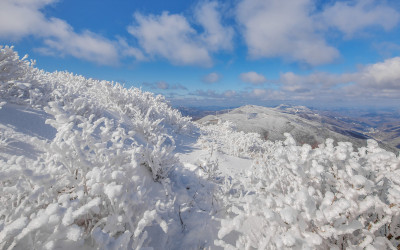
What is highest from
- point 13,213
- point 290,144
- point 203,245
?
point 290,144

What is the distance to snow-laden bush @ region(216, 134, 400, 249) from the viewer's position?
134 cm

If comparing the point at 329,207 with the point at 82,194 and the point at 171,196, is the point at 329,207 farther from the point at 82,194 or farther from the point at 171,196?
the point at 171,196

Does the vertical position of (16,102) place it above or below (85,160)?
above

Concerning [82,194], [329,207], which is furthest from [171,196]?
[329,207]

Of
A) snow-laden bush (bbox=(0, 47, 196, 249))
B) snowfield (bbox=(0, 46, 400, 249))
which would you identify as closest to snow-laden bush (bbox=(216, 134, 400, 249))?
snowfield (bbox=(0, 46, 400, 249))

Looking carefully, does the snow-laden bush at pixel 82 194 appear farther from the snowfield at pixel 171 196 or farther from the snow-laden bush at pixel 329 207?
the snow-laden bush at pixel 329 207

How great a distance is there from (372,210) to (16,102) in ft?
20.8

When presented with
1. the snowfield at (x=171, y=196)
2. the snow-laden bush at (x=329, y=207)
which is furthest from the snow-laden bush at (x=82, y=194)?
the snow-laden bush at (x=329, y=207)

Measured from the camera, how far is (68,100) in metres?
5.33

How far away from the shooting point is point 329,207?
4.44 ft

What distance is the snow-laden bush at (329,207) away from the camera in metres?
1.34

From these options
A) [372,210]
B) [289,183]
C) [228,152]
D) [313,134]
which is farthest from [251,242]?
[313,134]

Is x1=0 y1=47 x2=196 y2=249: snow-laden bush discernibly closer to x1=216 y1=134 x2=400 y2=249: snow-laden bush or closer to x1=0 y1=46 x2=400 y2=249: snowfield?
x1=0 y1=46 x2=400 y2=249: snowfield

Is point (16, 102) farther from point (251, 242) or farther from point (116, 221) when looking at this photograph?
point (251, 242)
